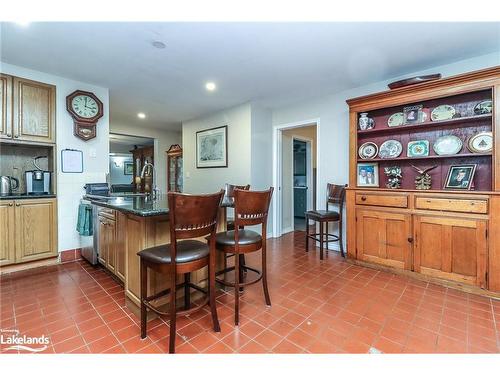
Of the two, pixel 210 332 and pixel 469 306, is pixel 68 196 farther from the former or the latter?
pixel 469 306

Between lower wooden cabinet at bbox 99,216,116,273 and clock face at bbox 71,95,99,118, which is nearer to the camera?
lower wooden cabinet at bbox 99,216,116,273

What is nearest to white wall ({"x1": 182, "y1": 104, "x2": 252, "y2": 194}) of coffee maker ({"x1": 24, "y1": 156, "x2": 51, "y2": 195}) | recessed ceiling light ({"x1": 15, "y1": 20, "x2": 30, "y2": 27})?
coffee maker ({"x1": 24, "y1": 156, "x2": 51, "y2": 195})

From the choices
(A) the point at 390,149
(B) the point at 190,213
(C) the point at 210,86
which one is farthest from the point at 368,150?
(B) the point at 190,213

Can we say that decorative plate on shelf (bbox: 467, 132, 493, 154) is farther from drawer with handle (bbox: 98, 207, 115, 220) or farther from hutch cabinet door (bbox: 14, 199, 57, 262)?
hutch cabinet door (bbox: 14, 199, 57, 262)

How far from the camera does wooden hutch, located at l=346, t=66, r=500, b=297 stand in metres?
2.24

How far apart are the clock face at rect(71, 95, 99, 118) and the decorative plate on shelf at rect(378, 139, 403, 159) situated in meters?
3.88

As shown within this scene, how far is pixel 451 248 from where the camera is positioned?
2398mm

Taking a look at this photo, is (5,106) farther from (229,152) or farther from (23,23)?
(229,152)

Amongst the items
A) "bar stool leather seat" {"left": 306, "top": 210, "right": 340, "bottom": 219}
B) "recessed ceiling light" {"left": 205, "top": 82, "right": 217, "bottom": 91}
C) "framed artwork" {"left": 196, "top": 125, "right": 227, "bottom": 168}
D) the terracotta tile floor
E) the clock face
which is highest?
"recessed ceiling light" {"left": 205, "top": 82, "right": 217, "bottom": 91}

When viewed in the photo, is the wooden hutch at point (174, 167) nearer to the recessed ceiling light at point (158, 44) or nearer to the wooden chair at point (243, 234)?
the recessed ceiling light at point (158, 44)

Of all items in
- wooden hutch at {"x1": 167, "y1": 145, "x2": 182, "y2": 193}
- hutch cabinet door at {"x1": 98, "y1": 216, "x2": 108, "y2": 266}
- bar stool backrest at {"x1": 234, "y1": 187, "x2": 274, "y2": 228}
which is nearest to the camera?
bar stool backrest at {"x1": 234, "y1": 187, "x2": 274, "y2": 228}

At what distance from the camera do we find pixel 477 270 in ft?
7.43

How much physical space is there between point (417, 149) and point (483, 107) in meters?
0.67

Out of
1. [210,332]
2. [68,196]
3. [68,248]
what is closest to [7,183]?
[68,196]
